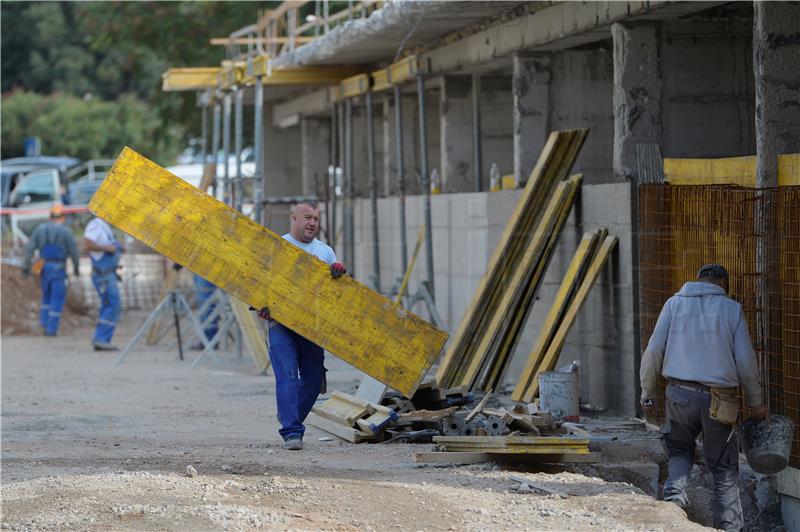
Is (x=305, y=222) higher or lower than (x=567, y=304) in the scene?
higher

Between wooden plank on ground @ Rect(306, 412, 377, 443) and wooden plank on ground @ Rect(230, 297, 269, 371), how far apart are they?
4571 mm

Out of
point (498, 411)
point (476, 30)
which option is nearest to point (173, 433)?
point (498, 411)

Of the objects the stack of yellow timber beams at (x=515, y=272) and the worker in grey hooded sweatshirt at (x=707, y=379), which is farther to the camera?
the stack of yellow timber beams at (x=515, y=272)

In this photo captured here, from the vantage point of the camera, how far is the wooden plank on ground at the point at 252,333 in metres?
16.0

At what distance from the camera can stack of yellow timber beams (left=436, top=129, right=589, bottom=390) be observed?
1261 cm

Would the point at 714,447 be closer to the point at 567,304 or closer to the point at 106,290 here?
the point at 567,304

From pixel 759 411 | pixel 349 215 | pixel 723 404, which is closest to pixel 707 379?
pixel 723 404

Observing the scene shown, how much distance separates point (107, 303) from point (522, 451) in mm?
11031

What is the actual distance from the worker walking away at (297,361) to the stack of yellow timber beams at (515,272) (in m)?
2.64

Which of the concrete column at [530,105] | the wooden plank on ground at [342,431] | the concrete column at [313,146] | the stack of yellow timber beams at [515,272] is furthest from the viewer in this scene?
the concrete column at [313,146]

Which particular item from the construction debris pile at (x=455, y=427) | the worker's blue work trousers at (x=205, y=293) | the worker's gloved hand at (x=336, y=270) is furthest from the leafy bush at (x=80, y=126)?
the worker's gloved hand at (x=336, y=270)

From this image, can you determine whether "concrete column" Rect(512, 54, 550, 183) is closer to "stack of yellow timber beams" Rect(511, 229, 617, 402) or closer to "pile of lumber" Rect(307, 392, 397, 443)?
"stack of yellow timber beams" Rect(511, 229, 617, 402)

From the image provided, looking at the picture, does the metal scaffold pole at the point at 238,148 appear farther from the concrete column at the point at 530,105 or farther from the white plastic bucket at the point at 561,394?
the white plastic bucket at the point at 561,394

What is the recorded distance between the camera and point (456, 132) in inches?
715
